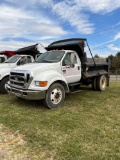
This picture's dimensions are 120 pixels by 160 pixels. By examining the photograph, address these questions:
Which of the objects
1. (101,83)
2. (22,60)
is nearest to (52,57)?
(22,60)

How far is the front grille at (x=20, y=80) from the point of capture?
20.6 feet

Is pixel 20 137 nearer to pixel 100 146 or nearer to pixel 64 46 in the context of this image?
pixel 100 146

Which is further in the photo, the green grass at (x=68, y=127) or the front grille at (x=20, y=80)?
the front grille at (x=20, y=80)

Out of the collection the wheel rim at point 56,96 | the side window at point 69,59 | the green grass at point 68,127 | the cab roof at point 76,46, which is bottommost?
the green grass at point 68,127

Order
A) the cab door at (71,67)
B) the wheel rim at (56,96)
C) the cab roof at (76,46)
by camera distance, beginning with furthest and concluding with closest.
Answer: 1. the cab roof at (76,46)
2. the cab door at (71,67)
3. the wheel rim at (56,96)

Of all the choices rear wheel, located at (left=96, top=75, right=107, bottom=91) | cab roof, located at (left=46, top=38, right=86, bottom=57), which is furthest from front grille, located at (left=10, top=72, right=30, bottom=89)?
rear wheel, located at (left=96, top=75, right=107, bottom=91)

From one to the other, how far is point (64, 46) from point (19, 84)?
9.92 ft

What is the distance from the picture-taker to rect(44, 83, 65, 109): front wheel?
6.34 m

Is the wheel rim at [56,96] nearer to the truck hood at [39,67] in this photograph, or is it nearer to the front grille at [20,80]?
the truck hood at [39,67]

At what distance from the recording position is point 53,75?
653 centimetres

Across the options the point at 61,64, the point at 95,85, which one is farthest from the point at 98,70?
the point at 61,64

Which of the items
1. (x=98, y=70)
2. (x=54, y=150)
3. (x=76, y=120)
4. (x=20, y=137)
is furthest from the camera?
(x=98, y=70)

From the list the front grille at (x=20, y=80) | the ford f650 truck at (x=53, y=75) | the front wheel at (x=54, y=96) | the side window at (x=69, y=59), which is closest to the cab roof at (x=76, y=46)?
the ford f650 truck at (x=53, y=75)

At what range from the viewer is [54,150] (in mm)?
3600
